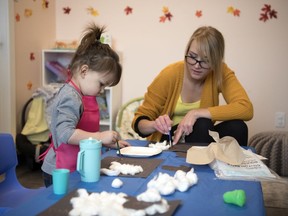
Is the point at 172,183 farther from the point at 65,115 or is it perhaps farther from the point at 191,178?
the point at 65,115

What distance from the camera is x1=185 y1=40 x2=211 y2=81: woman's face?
5.31 feet

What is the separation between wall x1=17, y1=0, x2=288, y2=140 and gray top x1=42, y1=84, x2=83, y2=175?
5.86 ft

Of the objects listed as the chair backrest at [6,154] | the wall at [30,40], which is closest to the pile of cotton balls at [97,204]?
the chair backrest at [6,154]

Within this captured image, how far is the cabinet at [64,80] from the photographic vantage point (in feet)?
9.22

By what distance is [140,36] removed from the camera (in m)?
2.92

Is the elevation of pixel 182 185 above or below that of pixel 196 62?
below

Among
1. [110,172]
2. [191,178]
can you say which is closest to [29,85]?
[110,172]

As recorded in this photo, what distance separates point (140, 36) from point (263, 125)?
4.28ft

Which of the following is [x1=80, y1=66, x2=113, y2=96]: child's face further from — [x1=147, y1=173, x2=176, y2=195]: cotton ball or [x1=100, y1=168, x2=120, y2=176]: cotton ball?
[x1=147, y1=173, x2=176, y2=195]: cotton ball

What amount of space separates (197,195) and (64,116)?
52cm

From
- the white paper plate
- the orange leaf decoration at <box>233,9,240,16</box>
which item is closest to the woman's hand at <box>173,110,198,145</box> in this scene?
the white paper plate

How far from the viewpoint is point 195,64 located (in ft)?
5.36

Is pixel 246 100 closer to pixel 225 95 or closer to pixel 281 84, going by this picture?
pixel 225 95

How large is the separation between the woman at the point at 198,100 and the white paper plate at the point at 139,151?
204 millimetres
